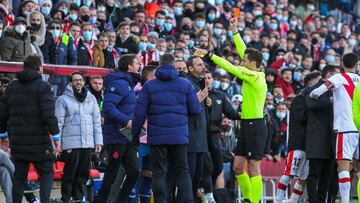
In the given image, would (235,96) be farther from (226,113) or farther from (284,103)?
(226,113)

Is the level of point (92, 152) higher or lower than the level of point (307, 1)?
lower

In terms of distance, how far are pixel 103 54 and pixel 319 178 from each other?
656 cm

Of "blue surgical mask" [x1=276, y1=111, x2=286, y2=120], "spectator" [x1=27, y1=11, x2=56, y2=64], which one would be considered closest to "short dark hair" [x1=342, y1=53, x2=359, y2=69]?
"blue surgical mask" [x1=276, y1=111, x2=286, y2=120]

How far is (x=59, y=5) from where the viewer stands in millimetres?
21484

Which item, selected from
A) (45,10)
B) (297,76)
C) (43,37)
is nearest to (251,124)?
(43,37)

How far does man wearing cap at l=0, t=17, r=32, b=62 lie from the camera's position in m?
17.9

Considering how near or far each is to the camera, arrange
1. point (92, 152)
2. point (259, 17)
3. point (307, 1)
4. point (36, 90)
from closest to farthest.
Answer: point (36, 90) < point (92, 152) < point (259, 17) < point (307, 1)

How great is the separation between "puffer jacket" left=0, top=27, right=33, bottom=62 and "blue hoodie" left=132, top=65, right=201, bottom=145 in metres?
4.79

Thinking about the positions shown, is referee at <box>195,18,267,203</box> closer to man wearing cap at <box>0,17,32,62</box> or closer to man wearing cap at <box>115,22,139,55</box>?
man wearing cap at <box>0,17,32,62</box>

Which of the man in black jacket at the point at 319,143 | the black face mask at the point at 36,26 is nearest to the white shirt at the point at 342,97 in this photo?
the man in black jacket at the point at 319,143

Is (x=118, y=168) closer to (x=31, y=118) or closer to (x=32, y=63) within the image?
(x=31, y=118)

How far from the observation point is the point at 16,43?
18109 millimetres

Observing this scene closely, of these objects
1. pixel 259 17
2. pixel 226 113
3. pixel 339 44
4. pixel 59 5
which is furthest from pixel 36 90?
pixel 339 44

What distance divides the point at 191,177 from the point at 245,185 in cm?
109
